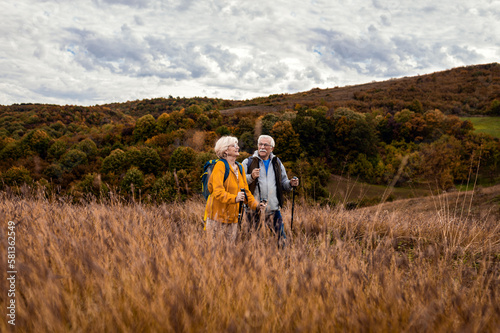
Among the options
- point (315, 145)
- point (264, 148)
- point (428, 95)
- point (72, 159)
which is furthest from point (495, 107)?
point (72, 159)

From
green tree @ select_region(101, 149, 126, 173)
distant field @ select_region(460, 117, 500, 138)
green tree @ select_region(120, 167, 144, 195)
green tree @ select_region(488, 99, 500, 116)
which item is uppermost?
green tree @ select_region(488, 99, 500, 116)

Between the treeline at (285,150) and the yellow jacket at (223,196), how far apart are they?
80.8ft

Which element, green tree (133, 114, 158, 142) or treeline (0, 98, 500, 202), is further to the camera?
green tree (133, 114, 158, 142)

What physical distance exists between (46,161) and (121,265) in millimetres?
71269

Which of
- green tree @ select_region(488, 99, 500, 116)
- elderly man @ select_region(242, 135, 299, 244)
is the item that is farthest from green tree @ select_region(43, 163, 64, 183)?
green tree @ select_region(488, 99, 500, 116)

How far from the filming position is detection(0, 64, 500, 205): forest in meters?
36.1

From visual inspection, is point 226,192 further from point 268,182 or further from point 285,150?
point 285,150

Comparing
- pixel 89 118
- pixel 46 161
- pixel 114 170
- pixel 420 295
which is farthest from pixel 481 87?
pixel 89 118

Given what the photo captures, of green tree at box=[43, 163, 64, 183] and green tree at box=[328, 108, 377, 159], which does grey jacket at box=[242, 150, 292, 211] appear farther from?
green tree at box=[43, 163, 64, 183]

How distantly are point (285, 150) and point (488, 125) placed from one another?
32509 millimetres

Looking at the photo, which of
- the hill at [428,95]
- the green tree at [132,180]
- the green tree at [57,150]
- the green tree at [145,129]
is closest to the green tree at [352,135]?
the hill at [428,95]

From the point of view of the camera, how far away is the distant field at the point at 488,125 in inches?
1809

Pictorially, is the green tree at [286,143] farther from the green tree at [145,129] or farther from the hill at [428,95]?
the green tree at [145,129]

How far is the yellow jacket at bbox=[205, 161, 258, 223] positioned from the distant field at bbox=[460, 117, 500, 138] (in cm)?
5253
